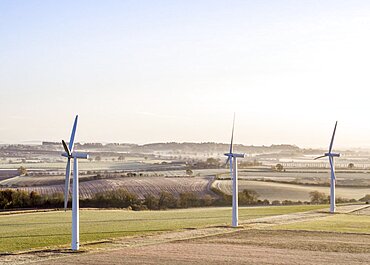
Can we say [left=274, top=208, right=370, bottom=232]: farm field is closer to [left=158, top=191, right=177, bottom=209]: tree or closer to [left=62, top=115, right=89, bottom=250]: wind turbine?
[left=62, top=115, right=89, bottom=250]: wind turbine

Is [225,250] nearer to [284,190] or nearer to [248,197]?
[248,197]

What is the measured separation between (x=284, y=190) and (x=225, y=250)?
→ 8132 cm

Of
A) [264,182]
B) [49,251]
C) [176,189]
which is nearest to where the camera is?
[49,251]

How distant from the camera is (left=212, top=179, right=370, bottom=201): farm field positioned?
333 ft

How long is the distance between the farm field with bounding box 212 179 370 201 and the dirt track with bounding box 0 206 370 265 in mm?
62839

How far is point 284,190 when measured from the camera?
358 ft

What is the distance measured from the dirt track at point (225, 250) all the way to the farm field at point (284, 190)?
62.8 meters

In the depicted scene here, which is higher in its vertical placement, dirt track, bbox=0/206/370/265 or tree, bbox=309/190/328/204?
dirt track, bbox=0/206/370/265

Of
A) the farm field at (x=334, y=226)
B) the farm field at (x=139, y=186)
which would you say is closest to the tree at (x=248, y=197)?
the farm field at (x=139, y=186)

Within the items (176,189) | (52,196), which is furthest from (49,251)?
(176,189)

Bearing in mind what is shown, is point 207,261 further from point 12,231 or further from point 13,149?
point 13,149

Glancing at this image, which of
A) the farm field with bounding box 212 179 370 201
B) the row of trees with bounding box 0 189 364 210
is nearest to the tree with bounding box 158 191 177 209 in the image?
the row of trees with bounding box 0 189 364 210

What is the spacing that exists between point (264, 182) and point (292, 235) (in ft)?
282

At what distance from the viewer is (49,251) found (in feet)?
94.7
